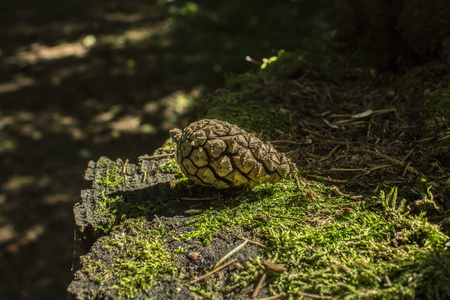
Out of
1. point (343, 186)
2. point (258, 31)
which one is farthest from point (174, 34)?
point (343, 186)

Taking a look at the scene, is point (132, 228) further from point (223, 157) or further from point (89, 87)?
point (89, 87)

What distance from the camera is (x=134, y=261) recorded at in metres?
1.84

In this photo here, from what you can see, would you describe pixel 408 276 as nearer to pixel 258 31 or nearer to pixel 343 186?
pixel 343 186

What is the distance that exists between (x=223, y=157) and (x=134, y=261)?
0.71 metres

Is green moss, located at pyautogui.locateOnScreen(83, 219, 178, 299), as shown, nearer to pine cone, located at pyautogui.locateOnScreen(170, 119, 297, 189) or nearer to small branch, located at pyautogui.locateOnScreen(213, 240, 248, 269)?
small branch, located at pyautogui.locateOnScreen(213, 240, 248, 269)

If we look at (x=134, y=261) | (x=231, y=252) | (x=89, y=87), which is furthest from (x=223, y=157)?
(x=89, y=87)

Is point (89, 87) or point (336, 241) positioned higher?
point (89, 87)

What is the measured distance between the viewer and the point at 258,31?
6.30 metres

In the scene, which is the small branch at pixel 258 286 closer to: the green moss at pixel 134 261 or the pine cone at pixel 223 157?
the green moss at pixel 134 261

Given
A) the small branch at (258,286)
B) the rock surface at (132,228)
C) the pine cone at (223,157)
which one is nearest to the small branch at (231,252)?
the rock surface at (132,228)

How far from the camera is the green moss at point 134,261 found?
5.71 feet

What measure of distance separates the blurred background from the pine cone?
7.00 feet

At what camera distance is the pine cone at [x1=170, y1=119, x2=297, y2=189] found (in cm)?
210

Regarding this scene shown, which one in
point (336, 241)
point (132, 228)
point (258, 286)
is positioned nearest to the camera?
point (258, 286)
